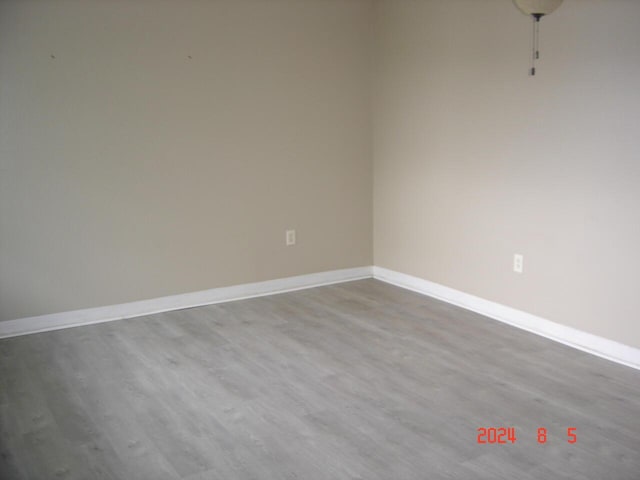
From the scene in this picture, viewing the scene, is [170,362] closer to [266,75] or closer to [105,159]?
[105,159]

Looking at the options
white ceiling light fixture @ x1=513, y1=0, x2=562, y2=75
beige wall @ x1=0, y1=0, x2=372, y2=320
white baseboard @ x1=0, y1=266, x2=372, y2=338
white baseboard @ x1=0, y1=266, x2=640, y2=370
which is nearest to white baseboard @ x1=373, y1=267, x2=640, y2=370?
white baseboard @ x1=0, y1=266, x2=640, y2=370

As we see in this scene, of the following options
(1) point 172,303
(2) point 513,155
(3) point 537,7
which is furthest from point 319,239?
(3) point 537,7

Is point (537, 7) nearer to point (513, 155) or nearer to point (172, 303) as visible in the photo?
point (513, 155)

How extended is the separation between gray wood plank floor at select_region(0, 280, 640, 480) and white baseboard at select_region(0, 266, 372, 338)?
0.12 meters

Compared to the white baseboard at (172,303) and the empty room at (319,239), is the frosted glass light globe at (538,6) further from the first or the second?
the white baseboard at (172,303)

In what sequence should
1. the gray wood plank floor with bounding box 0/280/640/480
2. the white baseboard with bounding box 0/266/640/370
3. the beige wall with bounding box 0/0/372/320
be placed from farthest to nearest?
the beige wall with bounding box 0/0/372/320 < the white baseboard with bounding box 0/266/640/370 < the gray wood plank floor with bounding box 0/280/640/480

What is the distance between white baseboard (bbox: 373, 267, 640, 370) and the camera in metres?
3.25

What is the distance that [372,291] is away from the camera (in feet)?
15.3

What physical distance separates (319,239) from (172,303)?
121 centimetres

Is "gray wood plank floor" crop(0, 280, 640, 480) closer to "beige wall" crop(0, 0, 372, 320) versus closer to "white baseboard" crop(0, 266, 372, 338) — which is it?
"white baseboard" crop(0, 266, 372, 338)

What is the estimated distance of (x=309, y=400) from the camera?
113 inches

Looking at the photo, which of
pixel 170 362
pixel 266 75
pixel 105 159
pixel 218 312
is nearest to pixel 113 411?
pixel 170 362

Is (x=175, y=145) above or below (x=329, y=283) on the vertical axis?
above

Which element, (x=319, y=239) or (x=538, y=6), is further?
(x=319, y=239)
